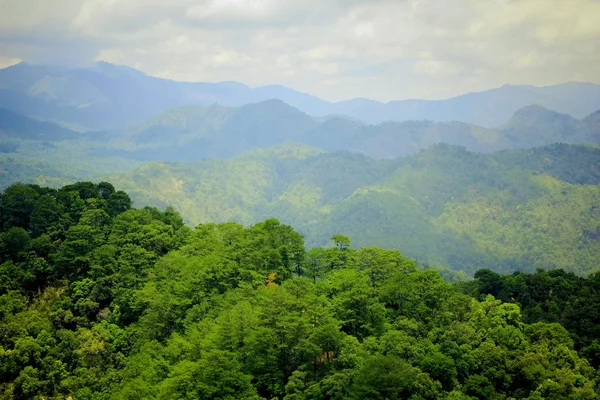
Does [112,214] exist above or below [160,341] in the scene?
above

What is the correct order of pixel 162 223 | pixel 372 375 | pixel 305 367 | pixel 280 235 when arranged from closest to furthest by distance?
pixel 372 375
pixel 305 367
pixel 280 235
pixel 162 223

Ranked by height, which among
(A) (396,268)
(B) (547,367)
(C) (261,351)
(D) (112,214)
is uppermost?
(D) (112,214)

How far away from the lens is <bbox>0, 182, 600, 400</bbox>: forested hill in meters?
30.6

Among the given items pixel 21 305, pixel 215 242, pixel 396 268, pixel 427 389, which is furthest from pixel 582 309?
pixel 21 305

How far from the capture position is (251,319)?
3275 cm

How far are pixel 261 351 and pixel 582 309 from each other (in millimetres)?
30337

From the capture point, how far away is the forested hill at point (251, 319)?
3064cm

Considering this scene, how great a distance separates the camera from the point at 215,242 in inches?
1901

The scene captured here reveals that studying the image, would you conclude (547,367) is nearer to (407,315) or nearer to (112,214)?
(407,315)

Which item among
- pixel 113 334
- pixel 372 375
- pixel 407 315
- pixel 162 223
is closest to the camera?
pixel 372 375

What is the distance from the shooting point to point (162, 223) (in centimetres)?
5594

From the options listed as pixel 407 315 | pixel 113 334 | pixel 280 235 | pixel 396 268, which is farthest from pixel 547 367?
pixel 113 334

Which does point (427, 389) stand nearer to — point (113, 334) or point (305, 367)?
point (305, 367)

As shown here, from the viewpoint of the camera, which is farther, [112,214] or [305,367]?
[112,214]
